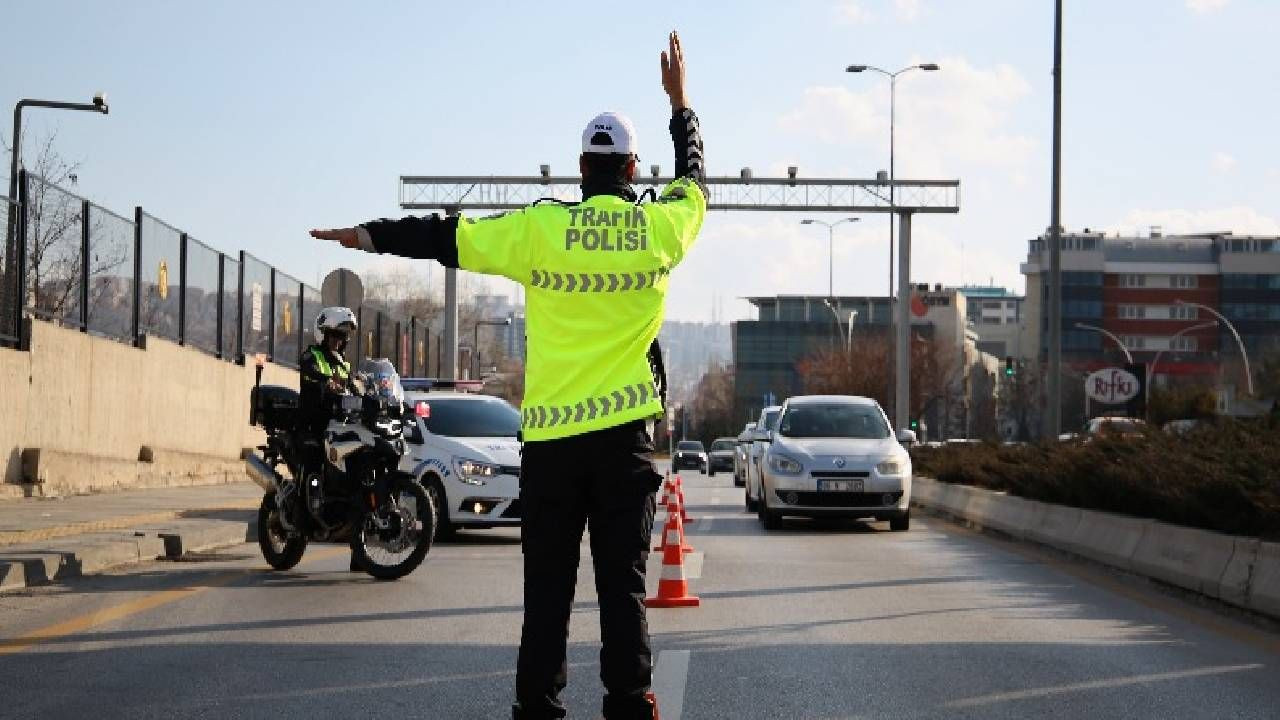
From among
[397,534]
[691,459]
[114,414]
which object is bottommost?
[691,459]

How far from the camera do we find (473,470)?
19156 mm

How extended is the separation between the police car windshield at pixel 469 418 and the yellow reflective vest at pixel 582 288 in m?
14.1

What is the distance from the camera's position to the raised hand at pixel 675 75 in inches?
253

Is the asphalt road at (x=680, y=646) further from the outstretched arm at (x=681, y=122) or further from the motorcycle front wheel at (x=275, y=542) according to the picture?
the outstretched arm at (x=681, y=122)

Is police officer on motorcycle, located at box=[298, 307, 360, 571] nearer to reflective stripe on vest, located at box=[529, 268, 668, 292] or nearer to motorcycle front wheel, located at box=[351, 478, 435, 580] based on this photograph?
motorcycle front wheel, located at box=[351, 478, 435, 580]

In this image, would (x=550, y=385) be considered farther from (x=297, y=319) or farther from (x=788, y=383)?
(x=788, y=383)

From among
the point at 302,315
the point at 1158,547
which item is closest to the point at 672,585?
the point at 1158,547

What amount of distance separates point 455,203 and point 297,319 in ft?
56.4

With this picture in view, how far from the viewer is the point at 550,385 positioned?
586 centimetres

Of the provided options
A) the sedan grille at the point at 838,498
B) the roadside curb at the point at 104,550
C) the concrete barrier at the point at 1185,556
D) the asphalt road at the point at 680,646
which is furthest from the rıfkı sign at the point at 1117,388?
the roadside curb at the point at 104,550

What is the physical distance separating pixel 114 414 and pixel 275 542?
13021 mm

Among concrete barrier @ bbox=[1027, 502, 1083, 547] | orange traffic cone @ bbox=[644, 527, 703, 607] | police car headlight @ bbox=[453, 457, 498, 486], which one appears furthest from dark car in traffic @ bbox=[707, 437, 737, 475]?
orange traffic cone @ bbox=[644, 527, 703, 607]

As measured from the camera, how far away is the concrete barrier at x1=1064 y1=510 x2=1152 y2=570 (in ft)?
53.5

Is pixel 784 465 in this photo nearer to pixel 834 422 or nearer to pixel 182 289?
pixel 834 422
